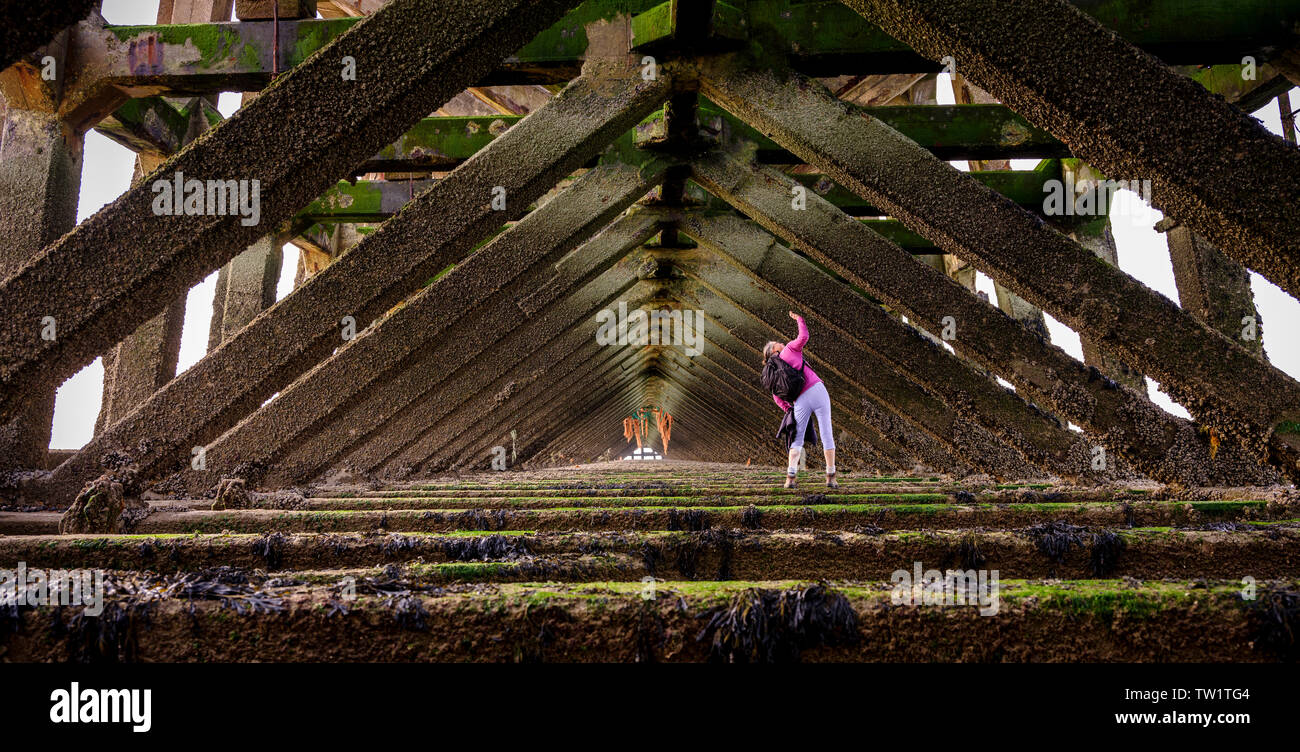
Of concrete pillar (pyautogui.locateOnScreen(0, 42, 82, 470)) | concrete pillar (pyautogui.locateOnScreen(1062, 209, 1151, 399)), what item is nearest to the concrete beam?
concrete pillar (pyautogui.locateOnScreen(0, 42, 82, 470))

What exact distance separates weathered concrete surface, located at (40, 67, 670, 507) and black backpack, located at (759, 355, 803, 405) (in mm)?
2985

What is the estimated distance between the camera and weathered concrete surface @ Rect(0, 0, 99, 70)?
4.77 ft

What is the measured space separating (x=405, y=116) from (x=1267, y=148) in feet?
8.80

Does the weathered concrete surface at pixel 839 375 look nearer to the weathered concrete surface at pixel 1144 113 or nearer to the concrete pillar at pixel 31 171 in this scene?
the weathered concrete surface at pixel 1144 113

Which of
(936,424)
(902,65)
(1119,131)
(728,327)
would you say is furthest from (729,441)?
(1119,131)

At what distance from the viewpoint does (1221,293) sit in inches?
194

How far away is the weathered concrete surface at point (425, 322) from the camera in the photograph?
466cm

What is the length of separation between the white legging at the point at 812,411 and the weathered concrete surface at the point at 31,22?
5.74 m

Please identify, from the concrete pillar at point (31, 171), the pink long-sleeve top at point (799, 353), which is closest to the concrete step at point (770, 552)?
the concrete pillar at point (31, 171)

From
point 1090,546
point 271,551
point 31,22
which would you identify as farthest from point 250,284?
point 1090,546

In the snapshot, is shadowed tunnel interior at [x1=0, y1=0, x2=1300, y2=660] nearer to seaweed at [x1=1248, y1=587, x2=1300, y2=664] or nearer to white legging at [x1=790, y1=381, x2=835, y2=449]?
seaweed at [x1=1248, y1=587, x2=1300, y2=664]

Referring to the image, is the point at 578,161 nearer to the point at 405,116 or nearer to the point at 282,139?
the point at 405,116

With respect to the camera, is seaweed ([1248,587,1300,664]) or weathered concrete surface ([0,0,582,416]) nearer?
seaweed ([1248,587,1300,664])
